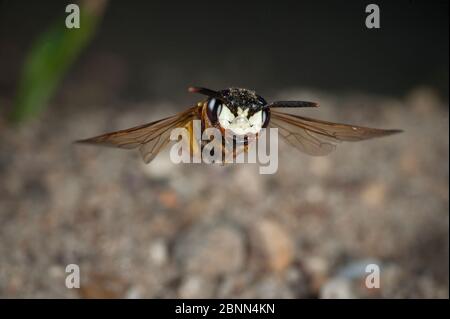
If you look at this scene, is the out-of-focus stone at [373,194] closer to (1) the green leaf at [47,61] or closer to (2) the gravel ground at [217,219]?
(2) the gravel ground at [217,219]

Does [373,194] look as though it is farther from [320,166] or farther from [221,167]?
[221,167]

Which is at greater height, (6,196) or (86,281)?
(6,196)

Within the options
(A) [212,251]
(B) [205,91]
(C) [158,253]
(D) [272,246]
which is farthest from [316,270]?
(B) [205,91]

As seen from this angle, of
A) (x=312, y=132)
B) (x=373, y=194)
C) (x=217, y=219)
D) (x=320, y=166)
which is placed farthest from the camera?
(x=320, y=166)

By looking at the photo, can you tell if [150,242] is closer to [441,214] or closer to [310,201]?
[310,201]

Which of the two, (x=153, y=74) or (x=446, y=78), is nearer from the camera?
(x=446, y=78)
